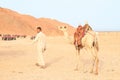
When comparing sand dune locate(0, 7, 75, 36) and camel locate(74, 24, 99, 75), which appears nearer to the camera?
camel locate(74, 24, 99, 75)

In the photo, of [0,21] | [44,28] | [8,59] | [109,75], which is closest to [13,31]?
[0,21]

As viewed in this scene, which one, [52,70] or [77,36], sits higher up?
[77,36]

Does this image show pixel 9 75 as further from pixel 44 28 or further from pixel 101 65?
pixel 44 28

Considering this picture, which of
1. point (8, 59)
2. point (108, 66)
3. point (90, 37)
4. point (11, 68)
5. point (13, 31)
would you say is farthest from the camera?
point (13, 31)

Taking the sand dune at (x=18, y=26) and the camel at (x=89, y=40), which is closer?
the camel at (x=89, y=40)

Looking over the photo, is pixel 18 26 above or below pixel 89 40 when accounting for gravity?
below

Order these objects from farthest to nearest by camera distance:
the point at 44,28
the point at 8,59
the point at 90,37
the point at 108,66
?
the point at 44,28, the point at 8,59, the point at 108,66, the point at 90,37

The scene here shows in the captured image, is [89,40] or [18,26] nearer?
[89,40]

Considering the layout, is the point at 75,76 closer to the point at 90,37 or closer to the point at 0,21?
the point at 90,37

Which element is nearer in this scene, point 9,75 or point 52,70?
point 9,75

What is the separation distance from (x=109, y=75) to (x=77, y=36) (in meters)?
2.43

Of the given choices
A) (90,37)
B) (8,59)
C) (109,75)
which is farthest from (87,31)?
(8,59)

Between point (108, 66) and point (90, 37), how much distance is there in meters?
3.19

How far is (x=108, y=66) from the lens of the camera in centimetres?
1895
